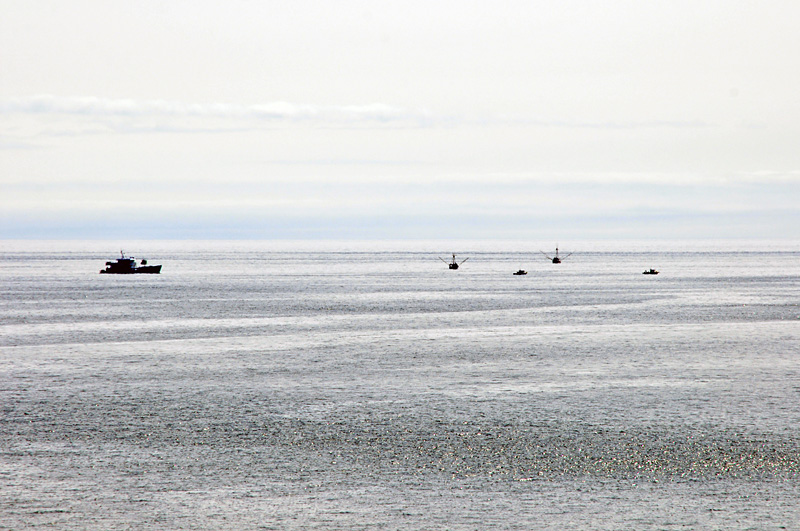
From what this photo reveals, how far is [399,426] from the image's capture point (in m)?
24.7

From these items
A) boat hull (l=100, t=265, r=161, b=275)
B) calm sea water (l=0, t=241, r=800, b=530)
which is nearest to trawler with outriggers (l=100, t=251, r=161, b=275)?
boat hull (l=100, t=265, r=161, b=275)

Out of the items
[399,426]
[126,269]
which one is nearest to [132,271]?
[126,269]

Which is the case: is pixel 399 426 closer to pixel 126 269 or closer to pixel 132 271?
pixel 132 271

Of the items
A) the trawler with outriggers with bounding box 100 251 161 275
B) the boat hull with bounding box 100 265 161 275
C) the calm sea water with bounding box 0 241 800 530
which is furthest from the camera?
the trawler with outriggers with bounding box 100 251 161 275

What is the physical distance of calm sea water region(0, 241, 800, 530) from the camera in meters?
16.4

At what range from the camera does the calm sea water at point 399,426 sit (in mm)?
16406

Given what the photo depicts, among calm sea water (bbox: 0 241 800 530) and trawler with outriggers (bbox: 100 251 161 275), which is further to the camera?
trawler with outriggers (bbox: 100 251 161 275)

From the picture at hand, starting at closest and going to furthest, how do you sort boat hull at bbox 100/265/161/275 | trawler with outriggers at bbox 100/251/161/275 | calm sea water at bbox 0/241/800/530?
1. calm sea water at bbox 0/241/800/530
2. boat hull at bbox 100/265/161/275
3. trawler with outriggers at bbox 100/251/161/275

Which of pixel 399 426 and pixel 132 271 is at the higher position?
pixel 132 271

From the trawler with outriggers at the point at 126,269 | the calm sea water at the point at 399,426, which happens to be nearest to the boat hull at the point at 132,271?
the trawler with outriggers at the point at 126,269

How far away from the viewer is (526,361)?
131ft

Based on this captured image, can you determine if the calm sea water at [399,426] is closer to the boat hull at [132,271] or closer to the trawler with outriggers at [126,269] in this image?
the boat hull at [132,271]

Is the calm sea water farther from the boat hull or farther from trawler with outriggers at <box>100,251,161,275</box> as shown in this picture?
trawler with outriggers at <box>100,251,161,275</box>

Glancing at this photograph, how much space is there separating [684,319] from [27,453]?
52.6m
